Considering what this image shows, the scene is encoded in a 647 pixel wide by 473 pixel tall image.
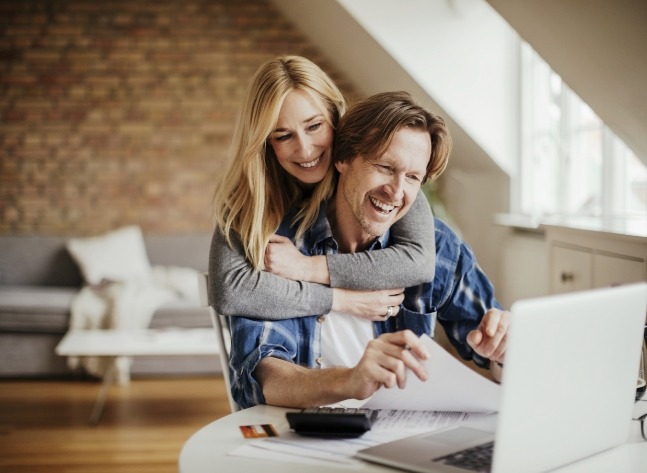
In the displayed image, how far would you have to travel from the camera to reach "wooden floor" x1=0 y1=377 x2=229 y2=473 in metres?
3.16

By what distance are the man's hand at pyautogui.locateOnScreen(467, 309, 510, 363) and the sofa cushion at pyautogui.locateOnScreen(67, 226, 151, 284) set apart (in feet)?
13.3

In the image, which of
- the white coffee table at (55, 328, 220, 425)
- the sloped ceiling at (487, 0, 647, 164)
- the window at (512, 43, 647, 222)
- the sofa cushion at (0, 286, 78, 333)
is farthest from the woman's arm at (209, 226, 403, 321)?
the sofa cushion at (0, 286, 78, 333)

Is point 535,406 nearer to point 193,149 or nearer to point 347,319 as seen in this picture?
point 347,319

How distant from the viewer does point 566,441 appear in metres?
0.93

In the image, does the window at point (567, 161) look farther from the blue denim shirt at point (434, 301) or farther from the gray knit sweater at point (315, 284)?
the gray knit sweater at point (315, 284)

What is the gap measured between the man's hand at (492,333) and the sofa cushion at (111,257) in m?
4.05

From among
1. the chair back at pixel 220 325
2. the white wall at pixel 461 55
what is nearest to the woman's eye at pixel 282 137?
the chair back at pixel 220 325

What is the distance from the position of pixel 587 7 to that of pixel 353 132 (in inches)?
40.9

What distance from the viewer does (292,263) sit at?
1.49m

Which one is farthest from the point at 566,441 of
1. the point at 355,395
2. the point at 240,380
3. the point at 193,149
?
the point at 193,149

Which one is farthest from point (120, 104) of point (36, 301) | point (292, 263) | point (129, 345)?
point (292, 263)

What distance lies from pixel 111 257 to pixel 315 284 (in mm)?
3902

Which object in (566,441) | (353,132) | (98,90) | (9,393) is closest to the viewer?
(566,441)

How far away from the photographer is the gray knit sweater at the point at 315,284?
1406mm
